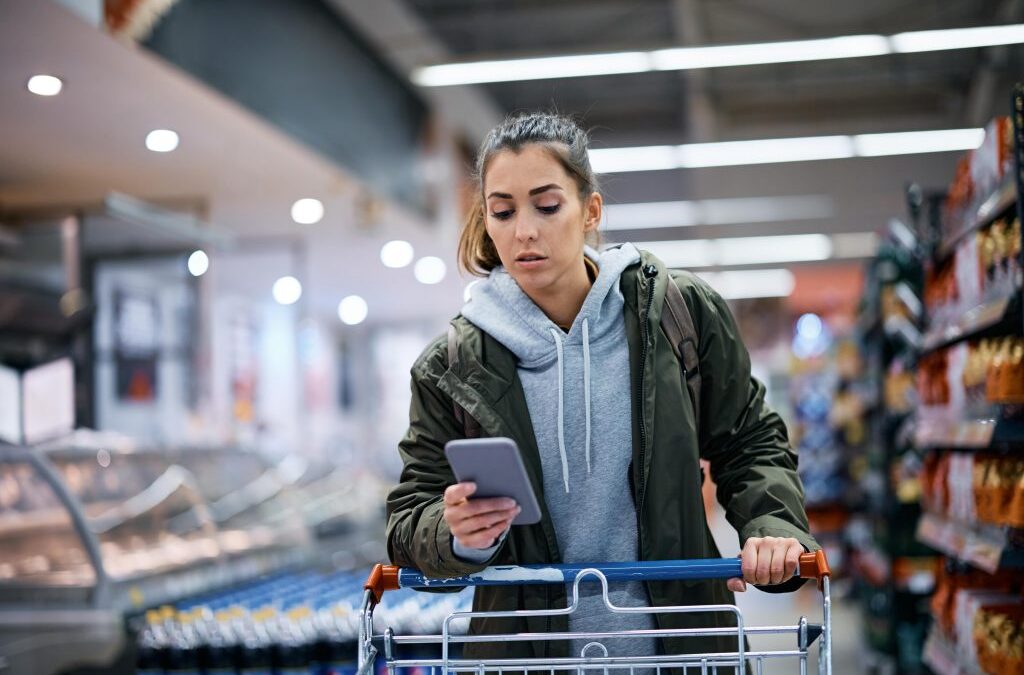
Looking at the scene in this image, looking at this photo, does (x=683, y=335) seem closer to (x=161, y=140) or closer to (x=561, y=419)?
(x=561, y=419)

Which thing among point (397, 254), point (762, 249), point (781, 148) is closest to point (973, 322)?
point (781, 148)

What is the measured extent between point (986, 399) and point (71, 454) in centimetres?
412

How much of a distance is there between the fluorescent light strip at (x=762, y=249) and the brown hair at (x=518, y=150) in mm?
15077

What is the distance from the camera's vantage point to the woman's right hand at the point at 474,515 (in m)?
1.66

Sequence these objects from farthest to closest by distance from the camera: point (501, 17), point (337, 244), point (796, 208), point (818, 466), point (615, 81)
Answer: point (796, 208), point (615, 81), point (501, 17), point (818, 466), point (337, 244)

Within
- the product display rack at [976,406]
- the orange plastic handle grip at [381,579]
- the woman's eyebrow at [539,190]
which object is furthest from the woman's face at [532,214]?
the product display rack at [976,406]

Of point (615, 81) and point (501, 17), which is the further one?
point (615, 81)

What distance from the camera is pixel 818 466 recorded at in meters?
11.6

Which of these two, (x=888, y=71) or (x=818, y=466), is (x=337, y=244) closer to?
(x=818, y=466)

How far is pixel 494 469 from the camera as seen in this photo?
1.58m

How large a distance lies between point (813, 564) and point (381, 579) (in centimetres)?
73

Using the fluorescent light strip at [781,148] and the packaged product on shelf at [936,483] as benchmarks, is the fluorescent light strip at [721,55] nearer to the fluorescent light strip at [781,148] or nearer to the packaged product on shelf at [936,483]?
the fluorescent light strip at [781,148]

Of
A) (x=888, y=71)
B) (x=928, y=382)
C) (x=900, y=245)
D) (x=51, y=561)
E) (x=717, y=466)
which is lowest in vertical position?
(x=51, y=561)

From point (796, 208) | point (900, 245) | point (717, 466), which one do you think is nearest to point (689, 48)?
point (900, 245)
